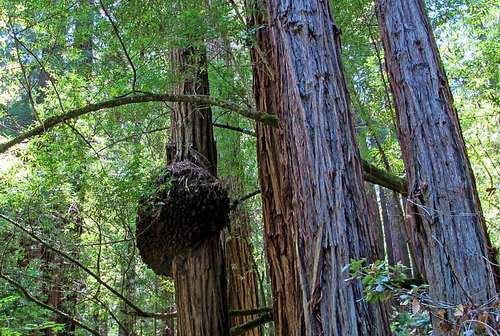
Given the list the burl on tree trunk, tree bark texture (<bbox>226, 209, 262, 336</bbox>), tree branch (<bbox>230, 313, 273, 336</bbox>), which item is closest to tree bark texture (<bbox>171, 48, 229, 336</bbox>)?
the burl on tree trunk

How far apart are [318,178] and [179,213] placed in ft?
5.75

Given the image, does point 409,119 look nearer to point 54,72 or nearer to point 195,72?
point 195,72

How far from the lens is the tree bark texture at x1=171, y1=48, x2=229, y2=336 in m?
4.08

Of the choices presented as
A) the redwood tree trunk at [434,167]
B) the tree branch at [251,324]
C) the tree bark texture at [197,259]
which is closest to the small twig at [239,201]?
the tree bark texture at [197,259]

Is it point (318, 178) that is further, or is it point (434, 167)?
point (434, 167)

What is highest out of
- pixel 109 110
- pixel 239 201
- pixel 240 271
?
pixel 109 110

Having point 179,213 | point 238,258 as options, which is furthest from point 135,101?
point 238,258

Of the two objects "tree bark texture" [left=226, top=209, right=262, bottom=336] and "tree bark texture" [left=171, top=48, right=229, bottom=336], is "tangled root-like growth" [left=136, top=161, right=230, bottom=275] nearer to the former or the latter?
"tree bark texture" [left=171, top=48, right=229, bottom=336]

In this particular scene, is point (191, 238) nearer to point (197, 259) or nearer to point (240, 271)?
point (197, 259)

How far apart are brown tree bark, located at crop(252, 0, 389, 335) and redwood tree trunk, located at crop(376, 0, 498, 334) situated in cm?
40

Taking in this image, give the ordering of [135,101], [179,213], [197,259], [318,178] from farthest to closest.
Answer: [197,259], [179,213], [135,101], [318,178]

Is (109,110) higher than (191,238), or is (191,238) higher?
(109,110)

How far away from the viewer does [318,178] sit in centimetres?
253

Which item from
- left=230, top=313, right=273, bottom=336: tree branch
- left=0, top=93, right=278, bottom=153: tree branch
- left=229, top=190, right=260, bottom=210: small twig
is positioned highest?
left=0, top=93, right=278, bottom=153: tree branch
